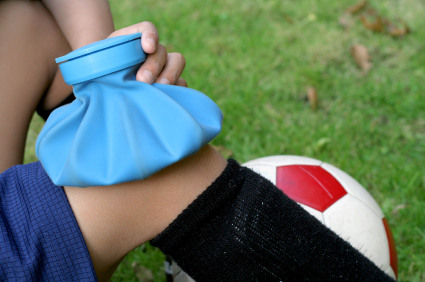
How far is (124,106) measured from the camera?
2.26ft

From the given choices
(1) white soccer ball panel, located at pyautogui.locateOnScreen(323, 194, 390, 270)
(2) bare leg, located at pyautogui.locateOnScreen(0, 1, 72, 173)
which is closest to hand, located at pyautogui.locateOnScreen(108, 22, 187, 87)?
(2) bare leg, located at pyautogui.locateOnScreen(0, 1, 72, 173)

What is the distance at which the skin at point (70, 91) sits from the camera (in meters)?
0.71

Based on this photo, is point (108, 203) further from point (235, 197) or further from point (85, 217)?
point (235, 197)

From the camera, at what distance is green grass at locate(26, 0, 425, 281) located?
1.47 meters

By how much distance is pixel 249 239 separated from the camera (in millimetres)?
743

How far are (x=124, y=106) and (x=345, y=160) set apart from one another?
111cm

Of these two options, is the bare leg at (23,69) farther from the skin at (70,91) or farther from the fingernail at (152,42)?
the fingernail at (152,42)

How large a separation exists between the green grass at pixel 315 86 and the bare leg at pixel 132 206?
581 mm

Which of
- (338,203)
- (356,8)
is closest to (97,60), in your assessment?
(338,203)

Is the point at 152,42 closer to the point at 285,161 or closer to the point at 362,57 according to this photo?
the point at 285,161

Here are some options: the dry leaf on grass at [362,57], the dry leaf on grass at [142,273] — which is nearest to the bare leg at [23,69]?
the dry leaf on grass at [142,273]

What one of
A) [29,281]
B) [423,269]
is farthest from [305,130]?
[29,281]

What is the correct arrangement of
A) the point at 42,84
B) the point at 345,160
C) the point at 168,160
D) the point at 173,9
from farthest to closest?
1. the point at 173,9
2. the point at 345,160
3. the point at 42,84
4. the point at 168,160

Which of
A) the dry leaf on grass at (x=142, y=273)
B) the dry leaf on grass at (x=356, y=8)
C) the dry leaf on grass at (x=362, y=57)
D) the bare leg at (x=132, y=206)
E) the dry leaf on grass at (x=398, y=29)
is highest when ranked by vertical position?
the bare leg at (x=132, y=206)
